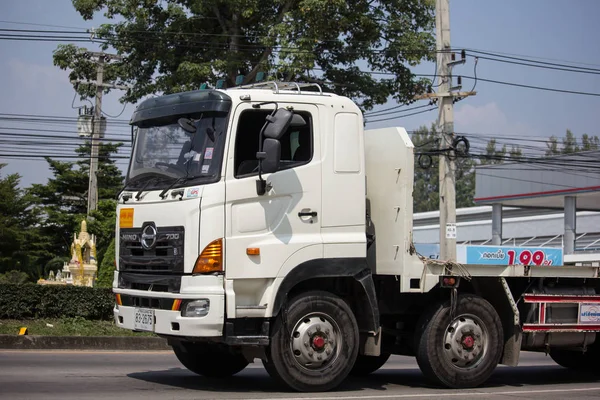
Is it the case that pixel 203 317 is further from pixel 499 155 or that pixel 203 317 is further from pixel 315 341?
pixel 499 155

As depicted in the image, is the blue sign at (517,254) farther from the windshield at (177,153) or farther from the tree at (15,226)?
the tree at (15,226)

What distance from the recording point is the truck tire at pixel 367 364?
36.9 feet

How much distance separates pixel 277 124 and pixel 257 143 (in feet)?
1.34

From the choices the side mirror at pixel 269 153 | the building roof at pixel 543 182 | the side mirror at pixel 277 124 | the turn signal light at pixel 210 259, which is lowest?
the turn signal light at pixel 210 259

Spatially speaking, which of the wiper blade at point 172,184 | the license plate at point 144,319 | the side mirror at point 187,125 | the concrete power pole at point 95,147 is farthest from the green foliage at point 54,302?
the concrete power pole at point 95,147

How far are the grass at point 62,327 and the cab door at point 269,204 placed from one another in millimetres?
8083

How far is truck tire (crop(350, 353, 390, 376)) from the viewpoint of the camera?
1123cm

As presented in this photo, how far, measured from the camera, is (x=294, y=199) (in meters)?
9.07

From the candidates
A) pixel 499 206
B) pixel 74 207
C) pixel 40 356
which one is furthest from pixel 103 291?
pixel 74 207

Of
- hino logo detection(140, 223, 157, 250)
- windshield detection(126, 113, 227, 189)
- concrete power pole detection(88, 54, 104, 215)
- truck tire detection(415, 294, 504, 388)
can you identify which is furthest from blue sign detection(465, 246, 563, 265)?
hino logo detection(140, 223, 157, 250)

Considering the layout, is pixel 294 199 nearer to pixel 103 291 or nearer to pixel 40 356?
pixel 40 356

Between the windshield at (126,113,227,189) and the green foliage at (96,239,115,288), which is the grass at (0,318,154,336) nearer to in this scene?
the green foliage at (96,239,115,288)

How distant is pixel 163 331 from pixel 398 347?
3.17 m

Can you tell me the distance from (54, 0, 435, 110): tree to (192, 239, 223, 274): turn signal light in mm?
15361
